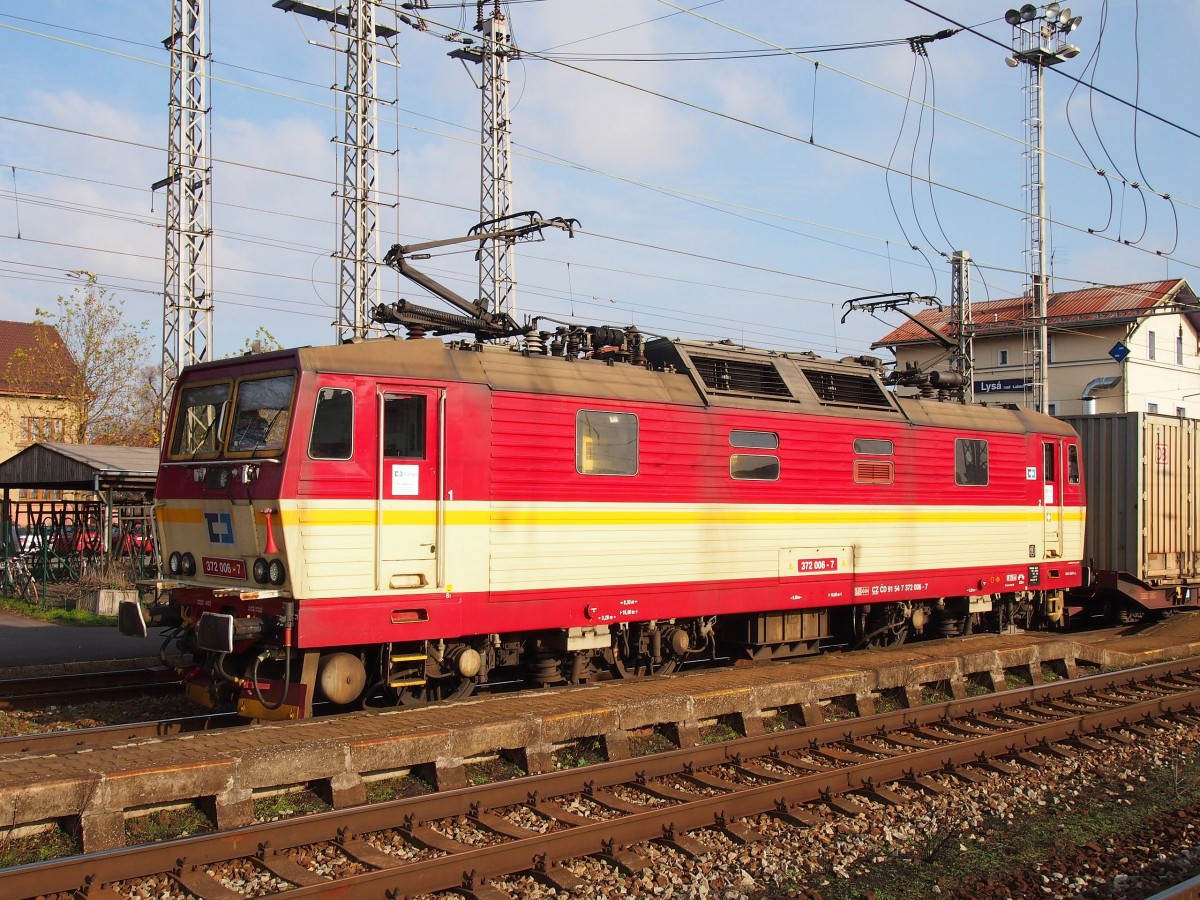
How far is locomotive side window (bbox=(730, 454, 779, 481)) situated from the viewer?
41.1 ft

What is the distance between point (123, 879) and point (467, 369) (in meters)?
5.52

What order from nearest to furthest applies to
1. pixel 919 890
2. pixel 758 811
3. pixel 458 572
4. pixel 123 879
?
1. pixel 123 879
2. pixel 919 890
3. pixel 758 811
4. pixel 458 572

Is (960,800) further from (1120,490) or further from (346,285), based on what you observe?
(346,285)

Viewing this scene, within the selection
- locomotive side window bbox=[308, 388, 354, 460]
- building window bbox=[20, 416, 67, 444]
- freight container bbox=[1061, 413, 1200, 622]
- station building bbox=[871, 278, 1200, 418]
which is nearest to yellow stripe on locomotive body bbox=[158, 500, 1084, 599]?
locomotive side window bbox=[308, 388, 354, 460]

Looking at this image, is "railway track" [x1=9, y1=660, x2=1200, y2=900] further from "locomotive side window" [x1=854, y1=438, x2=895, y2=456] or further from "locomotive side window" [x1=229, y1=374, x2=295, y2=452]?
"locomotive side window" [x1=854, y1=438, x2=895, y2=456]

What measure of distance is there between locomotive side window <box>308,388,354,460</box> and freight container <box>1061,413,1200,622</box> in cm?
1460

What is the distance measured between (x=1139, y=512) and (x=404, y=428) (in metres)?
14.7

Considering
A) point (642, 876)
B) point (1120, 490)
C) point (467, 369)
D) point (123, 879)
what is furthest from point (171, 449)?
point (1120, 490)

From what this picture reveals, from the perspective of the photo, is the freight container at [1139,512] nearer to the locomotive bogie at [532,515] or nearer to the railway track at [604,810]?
the locomotive bogie at [532,515]

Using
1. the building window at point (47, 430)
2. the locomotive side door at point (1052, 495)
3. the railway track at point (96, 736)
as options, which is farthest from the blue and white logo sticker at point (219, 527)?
the building window at point (47, 430)

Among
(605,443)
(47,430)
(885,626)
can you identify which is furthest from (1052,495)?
(47,430)

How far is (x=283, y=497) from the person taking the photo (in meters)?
8.98

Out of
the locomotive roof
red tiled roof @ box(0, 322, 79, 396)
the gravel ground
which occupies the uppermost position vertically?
red tiled roof @ box(0, 322, 79, 396)

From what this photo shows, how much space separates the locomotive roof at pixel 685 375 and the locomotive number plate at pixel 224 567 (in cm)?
187
